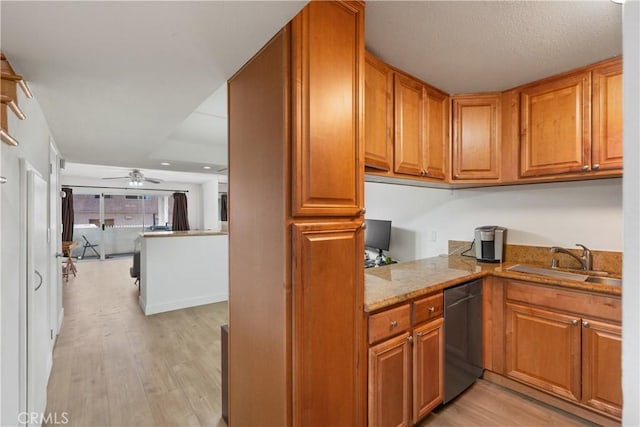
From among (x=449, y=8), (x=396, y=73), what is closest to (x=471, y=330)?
(x=396, y=73)

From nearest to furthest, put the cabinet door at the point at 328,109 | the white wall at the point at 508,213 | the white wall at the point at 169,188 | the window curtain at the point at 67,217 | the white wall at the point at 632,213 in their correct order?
the white wall at the point at 632,213, the cabinet door at the point at 328,109, the white wall at the point at 508,213, the white wall at the point at 169,188, the window curtain at the point at 67,217

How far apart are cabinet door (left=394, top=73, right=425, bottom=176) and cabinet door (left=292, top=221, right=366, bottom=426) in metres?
0.85

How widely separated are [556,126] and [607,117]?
27cm

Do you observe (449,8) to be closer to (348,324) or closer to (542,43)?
(542,43)

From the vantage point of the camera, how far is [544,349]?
2062mm

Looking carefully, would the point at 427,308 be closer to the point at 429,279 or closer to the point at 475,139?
the point at 429,279

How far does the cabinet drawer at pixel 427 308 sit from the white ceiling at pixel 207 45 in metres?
1.50

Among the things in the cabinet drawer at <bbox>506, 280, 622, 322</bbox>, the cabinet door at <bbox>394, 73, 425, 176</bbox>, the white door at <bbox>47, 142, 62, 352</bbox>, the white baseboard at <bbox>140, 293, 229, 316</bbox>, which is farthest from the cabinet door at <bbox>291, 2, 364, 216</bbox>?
the white baseboard at <bbox>140, 293, 229, 316</bbox>

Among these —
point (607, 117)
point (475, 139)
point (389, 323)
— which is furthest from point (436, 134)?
point (389, 323)

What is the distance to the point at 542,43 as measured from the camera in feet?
5.79

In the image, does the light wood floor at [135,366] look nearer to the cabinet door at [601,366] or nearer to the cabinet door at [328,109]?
the cabinet door at [328,109]

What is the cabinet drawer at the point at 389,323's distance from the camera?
1505 millimetres

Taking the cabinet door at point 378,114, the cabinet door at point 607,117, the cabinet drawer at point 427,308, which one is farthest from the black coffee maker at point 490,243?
the cabinet door at point 378,114

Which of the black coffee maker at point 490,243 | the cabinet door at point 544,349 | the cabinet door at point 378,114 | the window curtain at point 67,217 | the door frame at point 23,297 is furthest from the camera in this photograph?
the window curtain at point 67,217
